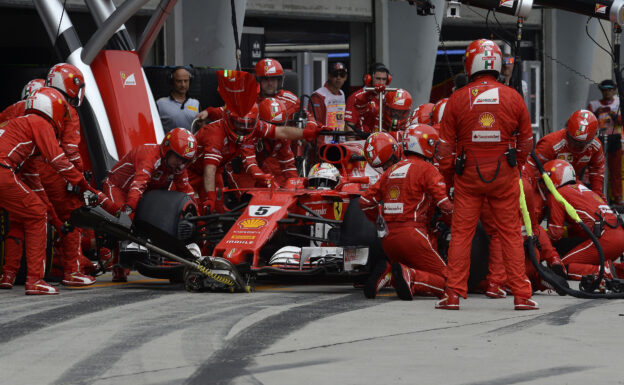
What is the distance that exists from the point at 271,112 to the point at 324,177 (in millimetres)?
1949

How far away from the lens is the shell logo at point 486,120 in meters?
8.63

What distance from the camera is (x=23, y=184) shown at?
981 centimetres

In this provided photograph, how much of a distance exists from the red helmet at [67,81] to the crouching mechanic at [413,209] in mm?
2831

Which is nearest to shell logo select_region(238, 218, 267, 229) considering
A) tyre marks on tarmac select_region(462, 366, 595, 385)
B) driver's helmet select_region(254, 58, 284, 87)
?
driver's helmet select_region(254, 58, 284, 87)

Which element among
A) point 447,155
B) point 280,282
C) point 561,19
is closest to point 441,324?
point 447,155

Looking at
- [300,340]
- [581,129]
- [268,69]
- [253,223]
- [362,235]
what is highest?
[268,69]

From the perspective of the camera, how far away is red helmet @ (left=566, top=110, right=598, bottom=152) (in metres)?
12.0

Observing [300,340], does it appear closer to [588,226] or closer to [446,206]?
[446,206]

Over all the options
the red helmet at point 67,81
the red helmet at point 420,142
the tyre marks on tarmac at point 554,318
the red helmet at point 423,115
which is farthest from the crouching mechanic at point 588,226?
the red helmet at point 67,81

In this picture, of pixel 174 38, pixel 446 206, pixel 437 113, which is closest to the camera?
pixel 446 206

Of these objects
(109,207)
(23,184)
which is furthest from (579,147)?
(23,184)

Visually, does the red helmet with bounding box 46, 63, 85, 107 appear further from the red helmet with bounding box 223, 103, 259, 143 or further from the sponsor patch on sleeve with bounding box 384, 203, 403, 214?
the sponsor patch on sleeve with bounding box 384, 203, 403, 214

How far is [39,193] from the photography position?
10.1m

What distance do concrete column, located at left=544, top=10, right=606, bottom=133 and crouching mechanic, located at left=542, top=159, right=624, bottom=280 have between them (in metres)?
16.8
